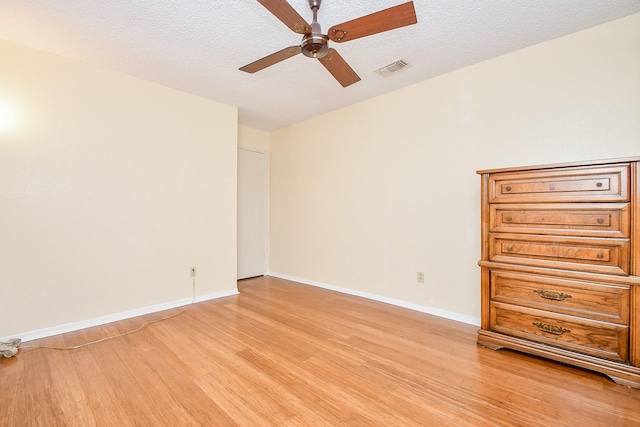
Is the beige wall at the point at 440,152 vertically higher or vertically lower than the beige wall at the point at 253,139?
lower

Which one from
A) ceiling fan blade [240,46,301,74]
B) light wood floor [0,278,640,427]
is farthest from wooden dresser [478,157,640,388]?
ceiling fan blade [240,46,301,74]

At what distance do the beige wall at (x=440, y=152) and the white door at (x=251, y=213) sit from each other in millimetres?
559

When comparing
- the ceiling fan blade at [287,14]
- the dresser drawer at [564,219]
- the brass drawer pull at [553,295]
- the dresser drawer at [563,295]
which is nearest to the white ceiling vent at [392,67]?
the ceiling fan blade at [287,14]

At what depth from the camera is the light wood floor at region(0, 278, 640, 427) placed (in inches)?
56.5

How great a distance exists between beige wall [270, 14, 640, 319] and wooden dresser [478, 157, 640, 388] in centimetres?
50

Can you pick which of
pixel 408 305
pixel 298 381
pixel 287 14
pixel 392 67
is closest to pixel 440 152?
pixel 392 67

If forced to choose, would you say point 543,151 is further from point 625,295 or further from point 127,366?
point 127,366

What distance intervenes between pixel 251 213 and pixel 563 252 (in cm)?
389

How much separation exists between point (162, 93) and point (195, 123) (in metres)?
0.44

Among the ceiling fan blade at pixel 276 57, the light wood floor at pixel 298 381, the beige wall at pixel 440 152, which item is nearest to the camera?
the light wood floor at pixel 298 381

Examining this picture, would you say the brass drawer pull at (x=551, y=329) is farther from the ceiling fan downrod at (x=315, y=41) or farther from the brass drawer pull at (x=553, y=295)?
the ceiling fan downrod at (x=315, y=41)

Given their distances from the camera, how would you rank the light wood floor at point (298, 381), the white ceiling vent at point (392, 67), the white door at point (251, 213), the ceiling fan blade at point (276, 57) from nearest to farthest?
1. the light wood floor at point (298, 381)
2. the ceiling fan blade at point (276, 57)
3. the white ceiling vent at point (392, 67)
4. the white door at point (251, 213)

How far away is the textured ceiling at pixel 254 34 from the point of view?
1.88 meters

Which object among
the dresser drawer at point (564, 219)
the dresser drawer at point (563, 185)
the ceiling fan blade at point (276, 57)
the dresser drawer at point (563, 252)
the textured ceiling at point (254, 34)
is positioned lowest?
the dresser drawer at point (563, 252)
